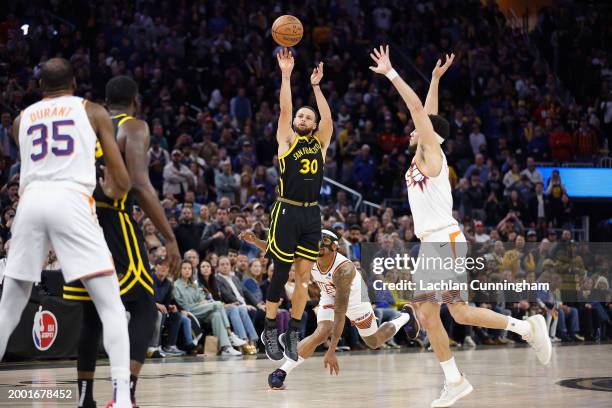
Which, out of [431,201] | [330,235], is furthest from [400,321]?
[431,201]

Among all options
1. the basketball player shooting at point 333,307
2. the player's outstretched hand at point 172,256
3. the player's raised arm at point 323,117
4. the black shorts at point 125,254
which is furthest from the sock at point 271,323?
the player's outstretched hand at point 172,256

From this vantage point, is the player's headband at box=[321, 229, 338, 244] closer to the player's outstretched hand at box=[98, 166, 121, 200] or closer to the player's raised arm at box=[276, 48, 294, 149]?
the player's raised arm at box=[276, 48, 294, 149]

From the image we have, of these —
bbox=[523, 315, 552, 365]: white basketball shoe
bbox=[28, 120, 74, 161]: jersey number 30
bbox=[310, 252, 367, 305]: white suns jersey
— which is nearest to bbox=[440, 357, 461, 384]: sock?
bbox=[523, 315, 552, 365]: white basketball shoe

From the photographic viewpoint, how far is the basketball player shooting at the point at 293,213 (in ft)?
30.8

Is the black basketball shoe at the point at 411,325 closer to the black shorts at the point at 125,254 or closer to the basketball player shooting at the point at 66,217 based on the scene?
the black shorts at the point at 125,254

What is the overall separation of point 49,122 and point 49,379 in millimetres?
4846

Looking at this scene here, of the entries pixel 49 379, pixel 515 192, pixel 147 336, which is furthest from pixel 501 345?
pixel 147 336

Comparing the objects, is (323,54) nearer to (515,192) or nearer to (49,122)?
(515,192)

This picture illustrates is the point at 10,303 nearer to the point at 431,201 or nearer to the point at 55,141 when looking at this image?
the point at 55,141

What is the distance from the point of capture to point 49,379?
995cm

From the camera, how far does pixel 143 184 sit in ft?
20.1

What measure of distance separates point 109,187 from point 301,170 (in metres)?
3.49

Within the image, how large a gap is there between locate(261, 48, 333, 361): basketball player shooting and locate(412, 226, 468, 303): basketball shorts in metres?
1.40

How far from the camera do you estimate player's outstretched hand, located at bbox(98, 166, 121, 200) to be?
6090 millimetres
